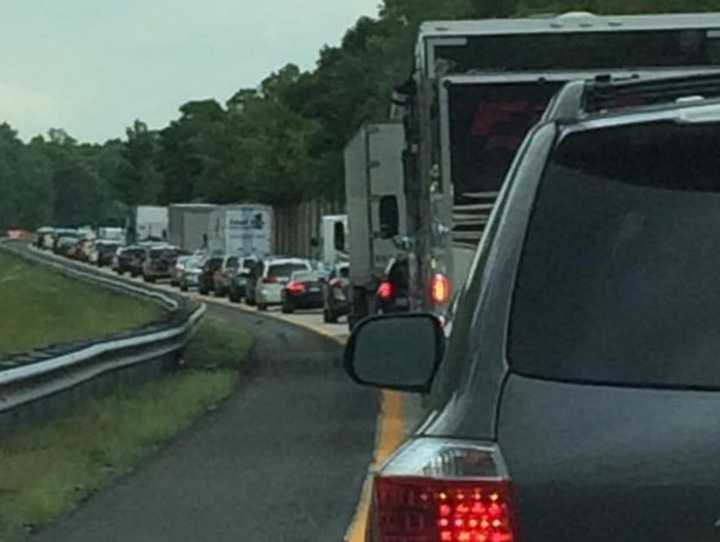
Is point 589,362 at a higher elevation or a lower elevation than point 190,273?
higher

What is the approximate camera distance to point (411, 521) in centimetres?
→ 408

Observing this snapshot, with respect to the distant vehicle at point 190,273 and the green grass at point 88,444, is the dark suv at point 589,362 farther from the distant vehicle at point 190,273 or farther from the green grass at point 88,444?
the distant vehicle at point 190,273

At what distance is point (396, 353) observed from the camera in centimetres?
547

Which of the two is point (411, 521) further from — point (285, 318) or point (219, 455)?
point (285, 318)

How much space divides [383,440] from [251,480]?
3101 mm

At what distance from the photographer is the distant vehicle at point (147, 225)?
136 meters

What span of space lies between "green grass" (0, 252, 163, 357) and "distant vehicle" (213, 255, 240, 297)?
477cm

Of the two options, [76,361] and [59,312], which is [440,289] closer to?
[76,361]

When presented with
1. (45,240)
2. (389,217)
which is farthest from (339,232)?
(45,240)

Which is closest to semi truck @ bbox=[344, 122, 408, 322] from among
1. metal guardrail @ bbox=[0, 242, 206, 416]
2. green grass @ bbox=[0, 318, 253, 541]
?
metal guardrail @ bbox=[0, 242, 206, 416]

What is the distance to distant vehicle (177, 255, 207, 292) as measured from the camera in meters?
86.2

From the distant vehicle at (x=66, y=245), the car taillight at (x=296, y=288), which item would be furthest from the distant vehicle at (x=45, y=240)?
the car taillight at (x=296, y=288)

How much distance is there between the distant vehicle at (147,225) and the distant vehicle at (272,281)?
67.2 metres

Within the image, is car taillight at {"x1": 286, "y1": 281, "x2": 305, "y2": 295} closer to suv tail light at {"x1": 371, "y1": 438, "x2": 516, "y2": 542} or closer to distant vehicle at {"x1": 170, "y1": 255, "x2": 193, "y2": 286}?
distant vehicle at {"x1": 170, "y1": 255, "x2": 193, "y2": 286}
